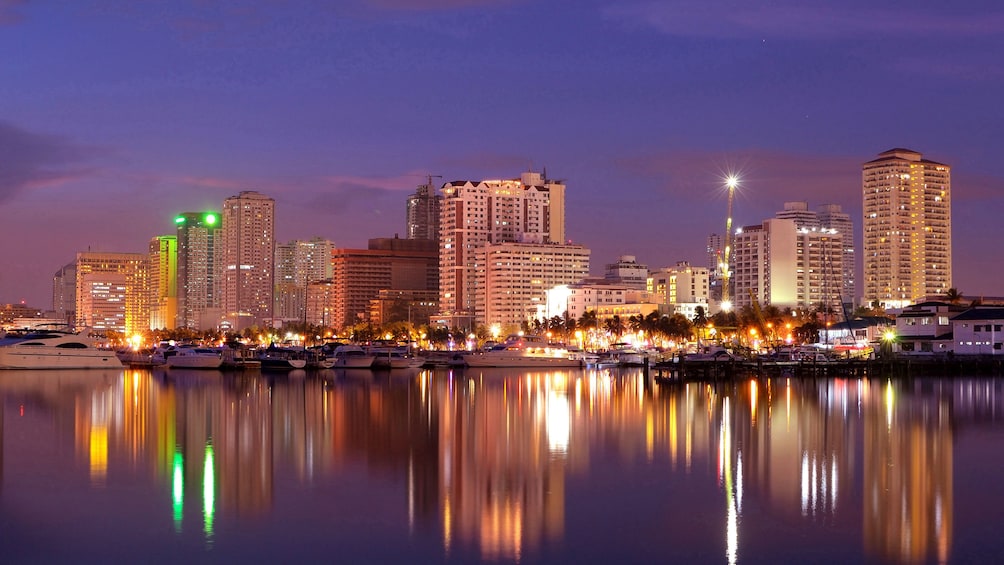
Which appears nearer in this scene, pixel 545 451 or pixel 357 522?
pixel 357 522

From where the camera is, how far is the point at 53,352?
351 ft

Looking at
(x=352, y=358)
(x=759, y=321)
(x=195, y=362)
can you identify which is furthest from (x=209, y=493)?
(x=759, y=321)

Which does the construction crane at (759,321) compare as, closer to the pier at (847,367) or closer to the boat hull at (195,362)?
the pier at (847,367)

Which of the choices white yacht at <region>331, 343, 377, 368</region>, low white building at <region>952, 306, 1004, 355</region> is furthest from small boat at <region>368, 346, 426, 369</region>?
low white building at <region>952, 306, 1004, 355</region>

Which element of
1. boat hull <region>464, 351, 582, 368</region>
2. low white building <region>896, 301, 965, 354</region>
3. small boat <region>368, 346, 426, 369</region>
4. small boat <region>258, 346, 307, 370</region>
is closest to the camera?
small boat <region>258, 346, 307, 370</region>

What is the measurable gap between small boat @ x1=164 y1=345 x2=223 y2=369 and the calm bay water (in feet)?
176

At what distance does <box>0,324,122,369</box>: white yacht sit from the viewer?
344 feet

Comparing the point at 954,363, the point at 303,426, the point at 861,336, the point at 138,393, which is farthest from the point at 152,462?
the point at 861,336

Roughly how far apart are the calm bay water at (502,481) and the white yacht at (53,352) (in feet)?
146

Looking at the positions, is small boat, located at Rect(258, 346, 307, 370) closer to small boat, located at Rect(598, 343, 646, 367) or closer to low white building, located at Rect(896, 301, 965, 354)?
small boat, located at Rect(598, 343, 646, 367)

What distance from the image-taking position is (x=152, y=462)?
38.0m

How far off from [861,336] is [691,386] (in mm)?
63388

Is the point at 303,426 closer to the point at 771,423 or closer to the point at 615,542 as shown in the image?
the point at 771,423

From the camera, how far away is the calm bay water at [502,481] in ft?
83.5
